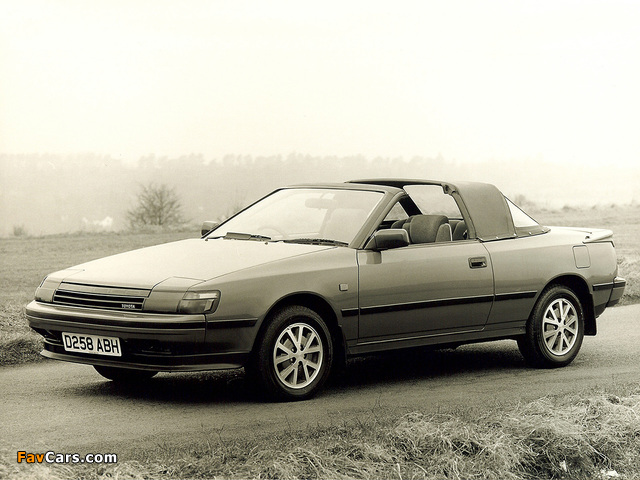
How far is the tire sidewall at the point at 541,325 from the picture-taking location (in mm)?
9414

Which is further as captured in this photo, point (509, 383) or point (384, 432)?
point (509, 383)

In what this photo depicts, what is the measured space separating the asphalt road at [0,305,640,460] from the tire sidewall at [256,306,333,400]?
9 centimetres

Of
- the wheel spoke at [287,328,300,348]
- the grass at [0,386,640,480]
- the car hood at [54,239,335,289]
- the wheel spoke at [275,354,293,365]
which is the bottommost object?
the grass at [0,386,640,480]

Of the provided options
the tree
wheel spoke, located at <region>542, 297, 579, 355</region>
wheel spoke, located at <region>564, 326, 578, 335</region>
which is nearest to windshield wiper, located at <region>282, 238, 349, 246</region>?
wheel spoke, located at <region>542, 297, 579, 355</region>

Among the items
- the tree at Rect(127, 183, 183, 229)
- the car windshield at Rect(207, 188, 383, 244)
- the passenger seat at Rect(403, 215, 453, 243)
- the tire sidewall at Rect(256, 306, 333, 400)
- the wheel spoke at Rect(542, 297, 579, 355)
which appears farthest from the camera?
the tree at Rect(127, 183, 183, 229)

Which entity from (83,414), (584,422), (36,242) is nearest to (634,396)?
(584,422)

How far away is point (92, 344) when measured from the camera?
25.1 feet

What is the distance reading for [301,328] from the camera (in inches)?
306

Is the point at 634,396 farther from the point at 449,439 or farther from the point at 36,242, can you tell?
the point at 36,242

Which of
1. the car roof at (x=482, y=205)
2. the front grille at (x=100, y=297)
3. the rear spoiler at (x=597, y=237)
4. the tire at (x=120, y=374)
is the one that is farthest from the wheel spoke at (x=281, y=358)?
the rear spoiler at (x=597, y=237)

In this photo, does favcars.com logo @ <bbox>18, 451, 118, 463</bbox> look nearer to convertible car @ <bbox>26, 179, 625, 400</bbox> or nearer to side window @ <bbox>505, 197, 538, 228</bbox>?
convertible car @ <bbox>26, 179, 625, 400</bbox>

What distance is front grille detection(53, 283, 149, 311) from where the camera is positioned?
7484 millimetres

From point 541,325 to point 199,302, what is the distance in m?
3.38

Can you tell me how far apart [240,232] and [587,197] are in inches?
638
